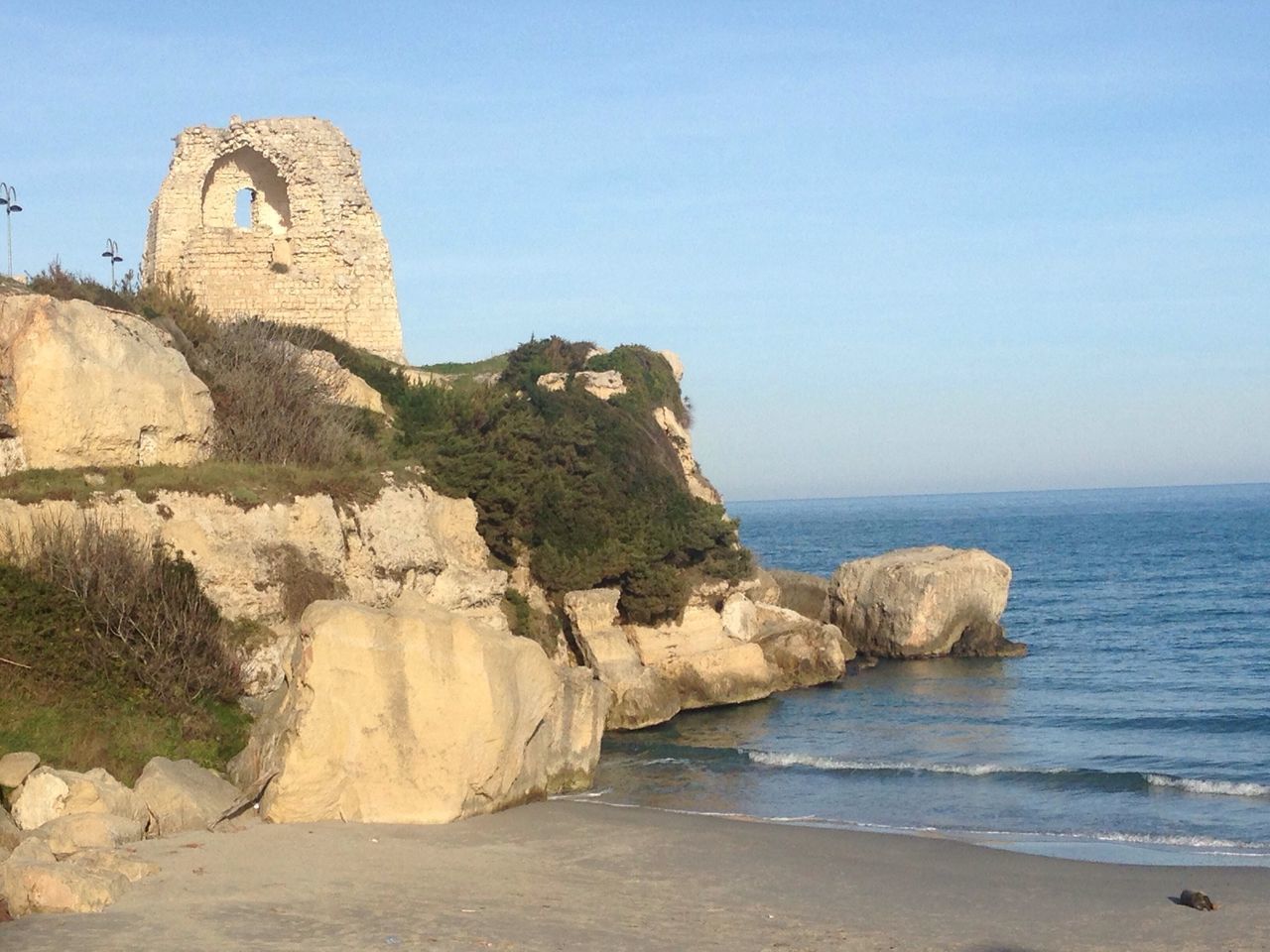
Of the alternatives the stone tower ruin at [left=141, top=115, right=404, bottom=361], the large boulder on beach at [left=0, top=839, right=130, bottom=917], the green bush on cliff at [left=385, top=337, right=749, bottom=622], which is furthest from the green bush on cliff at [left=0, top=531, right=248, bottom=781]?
the stone tower ruin at [left=141, top=115, right=404, bottom=361]

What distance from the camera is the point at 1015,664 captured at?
114ft

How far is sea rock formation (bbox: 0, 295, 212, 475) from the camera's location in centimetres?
2042

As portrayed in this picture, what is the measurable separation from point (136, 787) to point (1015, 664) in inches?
968

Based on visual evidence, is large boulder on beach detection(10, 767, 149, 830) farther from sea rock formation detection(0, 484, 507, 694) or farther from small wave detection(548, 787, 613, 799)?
small wave detection(548, 787, 613, 799)

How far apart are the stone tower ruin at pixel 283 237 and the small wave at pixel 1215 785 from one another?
21769mm

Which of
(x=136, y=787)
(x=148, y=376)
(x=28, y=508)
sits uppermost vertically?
(x=148, y=376)

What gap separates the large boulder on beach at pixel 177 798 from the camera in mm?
14695

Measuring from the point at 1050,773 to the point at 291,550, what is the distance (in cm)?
1186

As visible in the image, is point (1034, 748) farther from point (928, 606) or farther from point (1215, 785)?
point (928, 606)

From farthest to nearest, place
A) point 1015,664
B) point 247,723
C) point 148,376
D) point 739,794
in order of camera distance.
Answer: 1. point 1015,664
2. point 148,376
3. point 739,794
4. point 247,723

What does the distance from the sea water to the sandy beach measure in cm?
222

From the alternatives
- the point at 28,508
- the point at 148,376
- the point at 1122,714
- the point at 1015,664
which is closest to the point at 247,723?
the point at 28,508

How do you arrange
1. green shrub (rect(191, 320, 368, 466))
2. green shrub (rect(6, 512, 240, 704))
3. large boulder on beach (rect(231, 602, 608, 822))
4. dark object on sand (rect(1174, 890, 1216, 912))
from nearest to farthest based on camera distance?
dark object on sand (rect(1174, 890, 1216, 912)) < large boulder on beach (rect(231, 602, 608, 822)) < green shrub (rect(6, 512, 240, 704)) < green shrub (rect(191, 320, 368, 466))

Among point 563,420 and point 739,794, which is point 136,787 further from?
point 563,420
